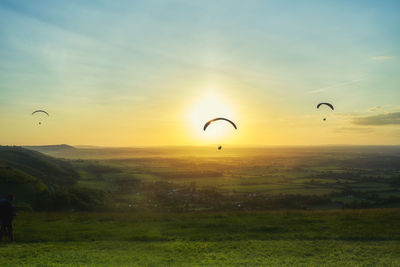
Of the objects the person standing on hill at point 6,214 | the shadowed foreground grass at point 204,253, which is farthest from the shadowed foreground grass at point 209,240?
the person standing on hill at point 6,214

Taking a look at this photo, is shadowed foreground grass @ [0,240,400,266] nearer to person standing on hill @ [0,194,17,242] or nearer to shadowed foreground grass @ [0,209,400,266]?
shadowed foreground grass @ [0,209,400,266]

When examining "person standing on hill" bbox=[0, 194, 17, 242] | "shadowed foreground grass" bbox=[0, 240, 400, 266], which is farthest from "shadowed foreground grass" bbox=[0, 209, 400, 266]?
"person standing on hill" bbox=[0, 194, 17, 242]

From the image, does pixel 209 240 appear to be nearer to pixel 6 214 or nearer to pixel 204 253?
pixel 204 253

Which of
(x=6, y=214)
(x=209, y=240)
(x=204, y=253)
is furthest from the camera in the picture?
(x=209, y=240)

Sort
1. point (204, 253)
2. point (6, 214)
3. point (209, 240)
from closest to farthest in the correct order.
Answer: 1. point (204, 253)
2. point (6, 214)
3. point (209, 240)

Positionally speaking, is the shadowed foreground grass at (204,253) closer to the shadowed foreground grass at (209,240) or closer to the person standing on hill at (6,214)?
the shadowed foreground grass at (209,240)

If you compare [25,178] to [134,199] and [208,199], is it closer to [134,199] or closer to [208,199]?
[134,199]

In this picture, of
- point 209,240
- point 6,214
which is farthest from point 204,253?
point 6,214

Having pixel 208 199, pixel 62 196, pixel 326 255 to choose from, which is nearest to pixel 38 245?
pixel 326 255
